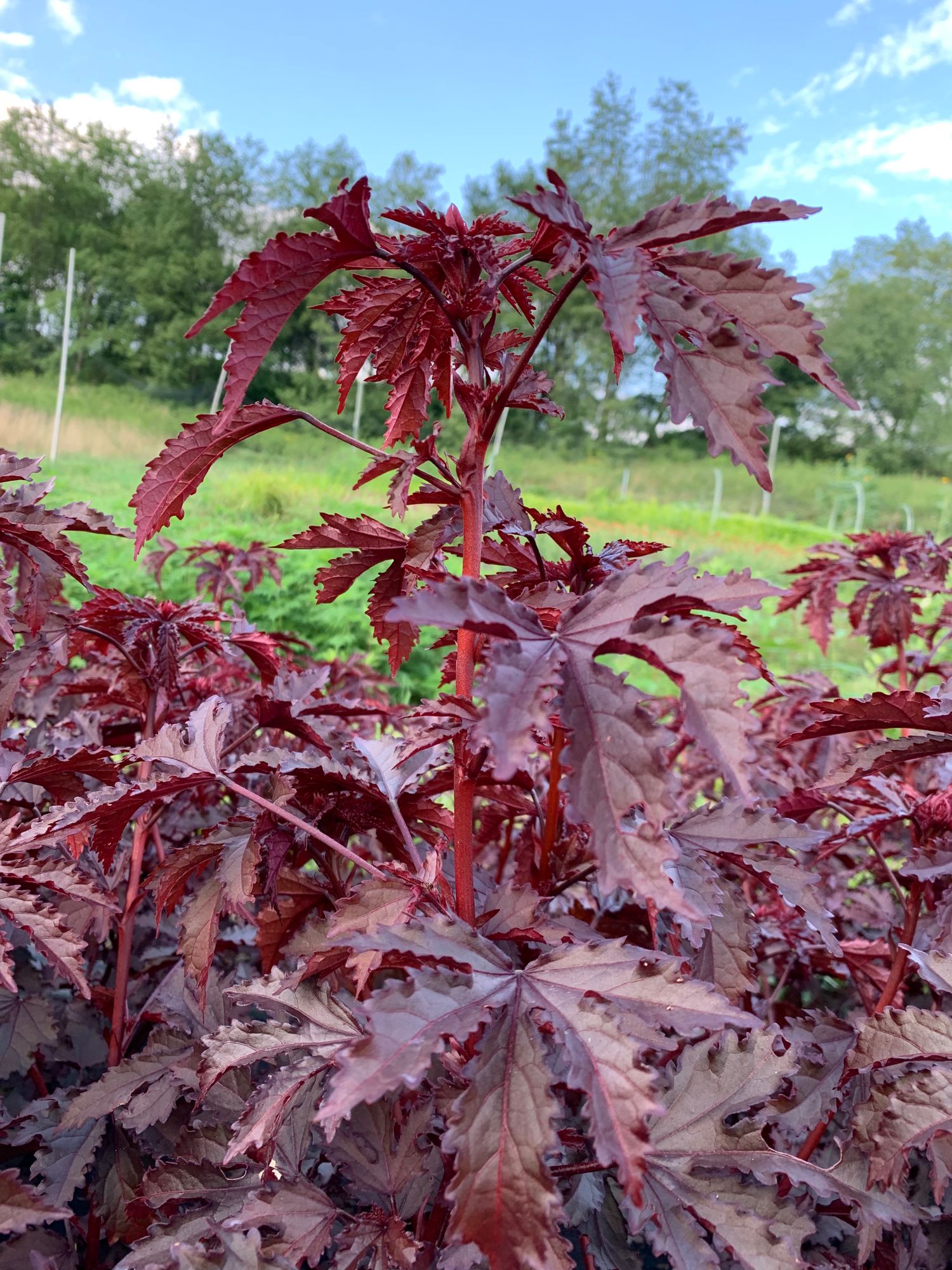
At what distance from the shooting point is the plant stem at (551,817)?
789 mm

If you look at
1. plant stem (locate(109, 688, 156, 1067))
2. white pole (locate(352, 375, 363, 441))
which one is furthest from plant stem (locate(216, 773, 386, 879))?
white pole (locate(352, 375, 363, 441))

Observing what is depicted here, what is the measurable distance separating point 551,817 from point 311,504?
768 centimetres

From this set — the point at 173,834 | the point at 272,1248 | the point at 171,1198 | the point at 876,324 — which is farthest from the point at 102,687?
the point at 876,324

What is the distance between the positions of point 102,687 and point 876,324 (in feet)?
82.0

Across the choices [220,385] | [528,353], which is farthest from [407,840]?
[220,385]

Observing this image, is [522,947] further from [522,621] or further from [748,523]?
[748,523]

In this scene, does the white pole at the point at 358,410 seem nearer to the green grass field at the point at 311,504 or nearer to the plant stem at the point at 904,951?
the green grass field at the point at 311,504

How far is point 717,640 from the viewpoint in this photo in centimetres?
49

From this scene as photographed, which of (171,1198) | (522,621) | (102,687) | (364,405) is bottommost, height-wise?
(171,1198)

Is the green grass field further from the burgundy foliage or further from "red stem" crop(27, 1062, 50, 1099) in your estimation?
"red stem" crop(27, 1062, 50, 1099)

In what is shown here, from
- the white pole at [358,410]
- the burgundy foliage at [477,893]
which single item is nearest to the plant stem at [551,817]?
the burgundy foliage at [477,893]

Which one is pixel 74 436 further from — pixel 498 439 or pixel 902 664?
pixel 902 664

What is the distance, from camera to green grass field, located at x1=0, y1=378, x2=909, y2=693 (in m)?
5.23

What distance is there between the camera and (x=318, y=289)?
420 inches
